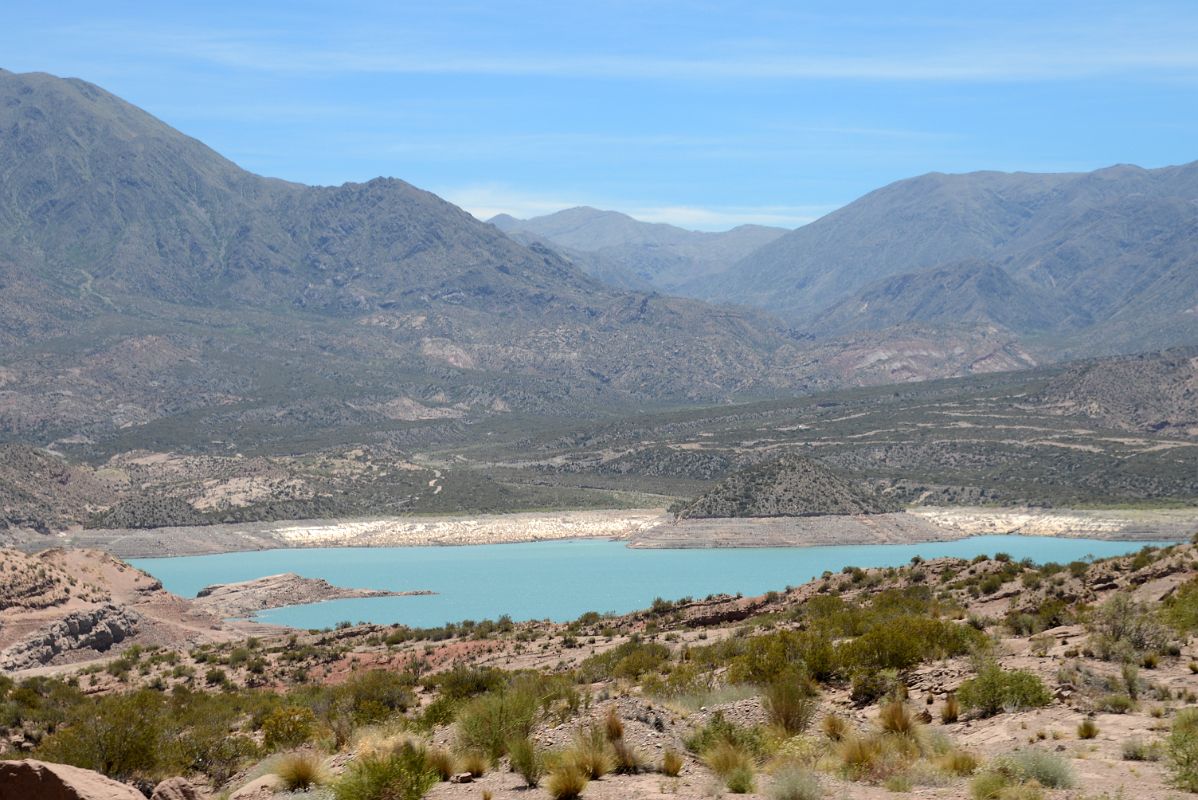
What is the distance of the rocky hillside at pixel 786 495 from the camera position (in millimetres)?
97188

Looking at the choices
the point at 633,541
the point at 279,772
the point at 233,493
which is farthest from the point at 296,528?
the point at 279,772

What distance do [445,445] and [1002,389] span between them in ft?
226

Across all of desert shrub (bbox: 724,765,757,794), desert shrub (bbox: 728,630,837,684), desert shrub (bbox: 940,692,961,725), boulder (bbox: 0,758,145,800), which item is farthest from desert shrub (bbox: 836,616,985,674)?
boulder (bbox: 0,758,145,800)

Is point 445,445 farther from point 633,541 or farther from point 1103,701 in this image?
point 1103,701

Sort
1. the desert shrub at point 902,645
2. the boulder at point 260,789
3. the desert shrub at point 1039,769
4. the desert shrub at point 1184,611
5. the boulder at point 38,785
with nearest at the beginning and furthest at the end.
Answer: the boulder at point 38,785 < the desert shrub at point 1039,769 < the boulder at point 260,789 < the desert shrub at point 902,645 < the desert shrub at point 1184,611

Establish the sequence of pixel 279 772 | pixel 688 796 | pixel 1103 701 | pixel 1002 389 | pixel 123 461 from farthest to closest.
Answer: pixel 1002 389 → pixel 123 461 → pixel 1103 701 → pixel 279 772 → pixel 688 796

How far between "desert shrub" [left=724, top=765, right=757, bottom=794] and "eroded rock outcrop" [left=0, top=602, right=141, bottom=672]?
1308 inches

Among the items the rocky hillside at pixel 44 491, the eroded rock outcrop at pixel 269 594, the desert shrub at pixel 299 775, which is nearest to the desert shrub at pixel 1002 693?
the desert shrub at pixel 299 775

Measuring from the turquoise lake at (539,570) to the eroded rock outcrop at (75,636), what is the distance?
48.9 ft

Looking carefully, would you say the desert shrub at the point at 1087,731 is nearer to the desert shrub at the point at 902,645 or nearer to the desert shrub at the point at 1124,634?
the desert shrub at the point at 1124,634

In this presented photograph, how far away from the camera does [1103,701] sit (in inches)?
733

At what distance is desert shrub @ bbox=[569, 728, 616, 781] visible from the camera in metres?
16.1

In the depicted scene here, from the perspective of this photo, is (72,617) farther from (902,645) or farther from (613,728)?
(613,728)

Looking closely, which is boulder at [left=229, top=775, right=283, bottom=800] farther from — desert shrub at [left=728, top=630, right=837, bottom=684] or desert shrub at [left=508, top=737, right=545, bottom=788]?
desert shrub at [left=728, top=630, right=837, bottom=684]
